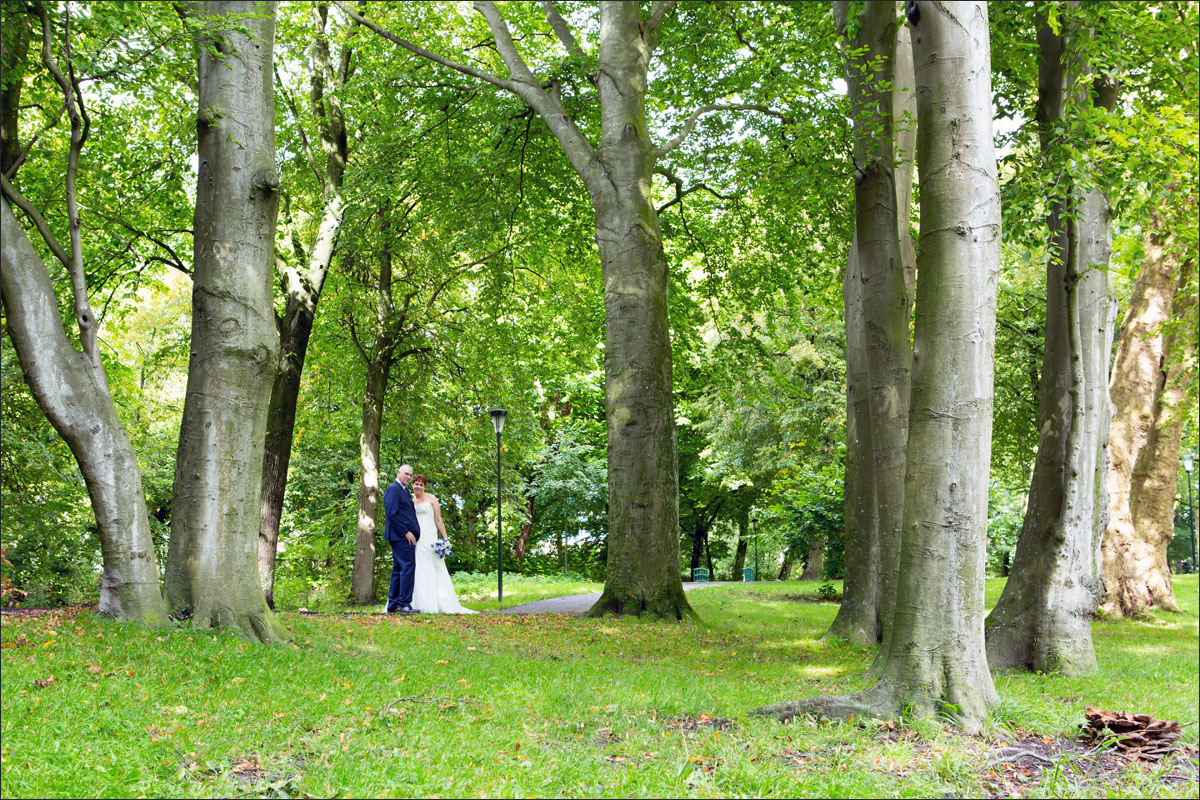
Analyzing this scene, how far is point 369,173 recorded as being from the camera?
1430cm

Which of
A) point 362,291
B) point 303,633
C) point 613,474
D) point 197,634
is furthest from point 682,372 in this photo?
point 197,634

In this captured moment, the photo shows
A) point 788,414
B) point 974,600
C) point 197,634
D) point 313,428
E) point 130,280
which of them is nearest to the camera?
point 974,600

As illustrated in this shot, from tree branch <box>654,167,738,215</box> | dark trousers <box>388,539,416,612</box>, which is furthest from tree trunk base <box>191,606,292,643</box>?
tree branch <box>654,167,738,215</box>

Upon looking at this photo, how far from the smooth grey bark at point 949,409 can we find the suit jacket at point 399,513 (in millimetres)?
8309

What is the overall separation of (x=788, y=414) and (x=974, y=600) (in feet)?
70.4

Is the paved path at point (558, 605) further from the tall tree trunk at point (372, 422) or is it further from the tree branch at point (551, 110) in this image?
the tree branch at point (551, 110)

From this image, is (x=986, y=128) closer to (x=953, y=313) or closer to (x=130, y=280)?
(x=953, y=313)

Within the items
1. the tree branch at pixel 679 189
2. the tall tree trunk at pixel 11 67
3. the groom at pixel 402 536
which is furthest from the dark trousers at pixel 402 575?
the tree branch at pixel 679 189

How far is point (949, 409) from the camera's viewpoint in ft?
17.3

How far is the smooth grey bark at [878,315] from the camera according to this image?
9.68m

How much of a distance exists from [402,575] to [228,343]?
6223mm

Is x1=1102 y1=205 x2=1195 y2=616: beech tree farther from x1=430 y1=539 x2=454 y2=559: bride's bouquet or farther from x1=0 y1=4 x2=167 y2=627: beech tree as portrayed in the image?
x1=0 y1=4 x2=167 y2=627: beech tree

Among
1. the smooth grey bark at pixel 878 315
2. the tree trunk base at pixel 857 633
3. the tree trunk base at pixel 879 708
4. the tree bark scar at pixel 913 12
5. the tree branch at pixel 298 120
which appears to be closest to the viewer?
the tree trunk base at pixel 879 708

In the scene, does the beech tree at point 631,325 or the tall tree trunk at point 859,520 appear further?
the beech tree at point 631,325
